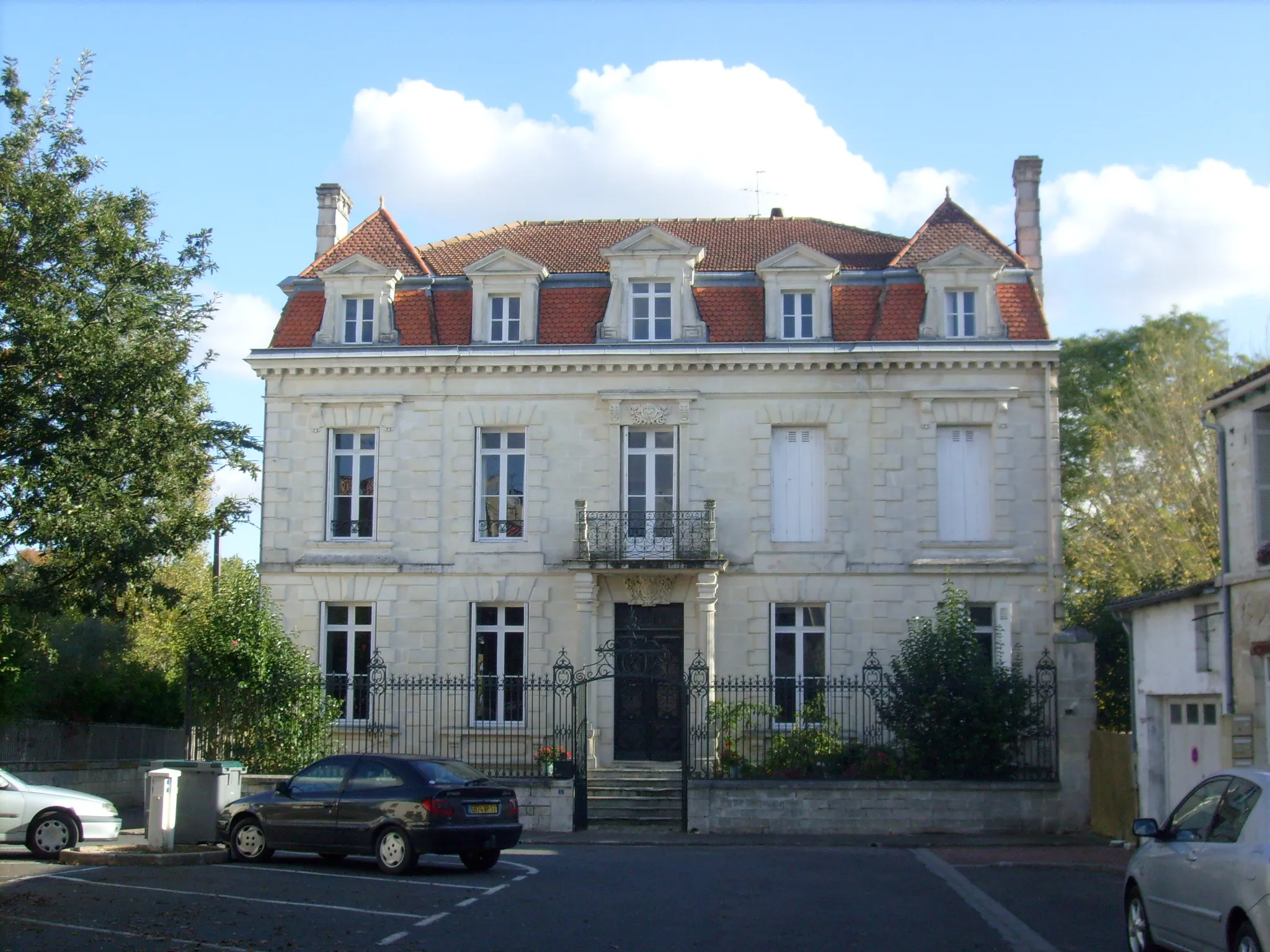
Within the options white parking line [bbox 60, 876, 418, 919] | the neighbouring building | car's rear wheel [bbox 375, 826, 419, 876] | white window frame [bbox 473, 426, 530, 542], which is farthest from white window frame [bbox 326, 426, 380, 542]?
the neighbouring building

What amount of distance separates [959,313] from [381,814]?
52.0ft

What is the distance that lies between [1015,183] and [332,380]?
47.8 feet

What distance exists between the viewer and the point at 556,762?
74.6 feet

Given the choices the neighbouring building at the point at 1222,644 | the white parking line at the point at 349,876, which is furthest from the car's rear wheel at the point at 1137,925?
the white parking line at the point at 349,876

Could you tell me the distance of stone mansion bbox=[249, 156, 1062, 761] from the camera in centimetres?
2611

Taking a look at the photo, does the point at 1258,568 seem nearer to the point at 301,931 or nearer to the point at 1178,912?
the point at 1178,912

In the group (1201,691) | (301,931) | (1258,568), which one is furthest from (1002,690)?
(301,931)

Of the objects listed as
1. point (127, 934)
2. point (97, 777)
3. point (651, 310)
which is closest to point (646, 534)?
point (651, 310)

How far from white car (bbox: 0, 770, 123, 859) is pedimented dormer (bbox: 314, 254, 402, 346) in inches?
460

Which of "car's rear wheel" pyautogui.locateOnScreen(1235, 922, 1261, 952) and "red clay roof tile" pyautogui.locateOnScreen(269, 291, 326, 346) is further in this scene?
"red clay roof tile" pyautogui.locateOnScreen(269, 291, 326, 346)

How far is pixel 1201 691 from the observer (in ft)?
58.2

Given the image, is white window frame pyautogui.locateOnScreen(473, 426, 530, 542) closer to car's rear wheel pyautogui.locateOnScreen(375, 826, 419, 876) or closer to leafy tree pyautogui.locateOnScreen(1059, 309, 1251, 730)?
car's rear wheel pyautogui.locateOnScreen(375, 826, 419, 876)

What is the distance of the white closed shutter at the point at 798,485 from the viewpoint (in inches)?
1045

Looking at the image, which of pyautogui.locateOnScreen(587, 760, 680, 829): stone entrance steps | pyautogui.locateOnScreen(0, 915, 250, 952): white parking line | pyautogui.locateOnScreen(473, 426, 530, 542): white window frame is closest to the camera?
pyautogui.locateOnScreen(0, 915, 250, 952): white parking line
